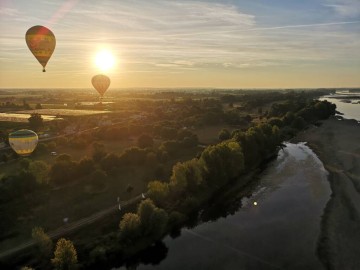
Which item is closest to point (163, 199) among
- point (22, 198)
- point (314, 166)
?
point (22, 198)

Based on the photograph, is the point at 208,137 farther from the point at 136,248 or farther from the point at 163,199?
the point at 136,248

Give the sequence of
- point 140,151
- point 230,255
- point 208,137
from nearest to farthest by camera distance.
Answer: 1. point 230,255
2. point 140,151
3. point 208,137

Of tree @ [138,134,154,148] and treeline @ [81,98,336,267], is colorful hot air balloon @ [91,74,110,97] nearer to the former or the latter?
tree @ [138,134,154,148]

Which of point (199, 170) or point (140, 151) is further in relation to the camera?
point (140, 151)

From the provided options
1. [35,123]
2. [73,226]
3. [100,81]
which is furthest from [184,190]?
[35,123]

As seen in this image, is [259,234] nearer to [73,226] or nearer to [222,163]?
[222,163]

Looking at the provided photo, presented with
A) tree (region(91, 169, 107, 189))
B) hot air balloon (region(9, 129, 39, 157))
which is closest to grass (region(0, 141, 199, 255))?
tree (region(91, 169, 107, 189))

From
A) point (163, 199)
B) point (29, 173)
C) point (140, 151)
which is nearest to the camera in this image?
point (163, 199)
